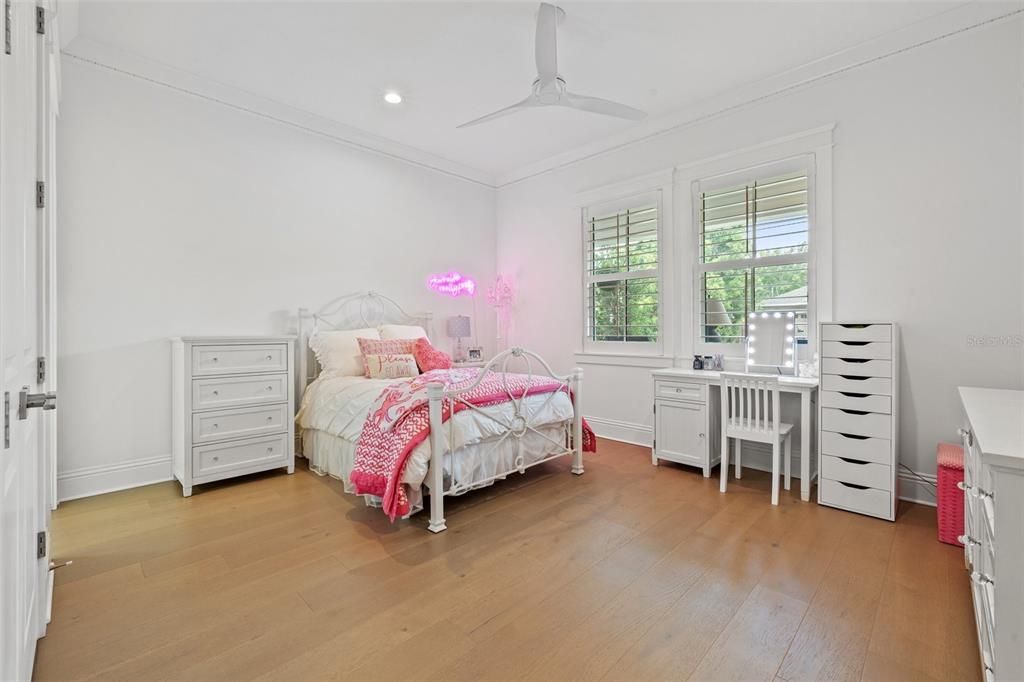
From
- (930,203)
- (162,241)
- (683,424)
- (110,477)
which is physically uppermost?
(930,203)

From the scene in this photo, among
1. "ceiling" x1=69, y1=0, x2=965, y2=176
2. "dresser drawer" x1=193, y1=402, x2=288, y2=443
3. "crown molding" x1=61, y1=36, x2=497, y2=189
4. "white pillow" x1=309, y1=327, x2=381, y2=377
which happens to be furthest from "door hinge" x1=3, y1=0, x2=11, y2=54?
"white pillow" x1=309, y1=327, x2=381, y2=377

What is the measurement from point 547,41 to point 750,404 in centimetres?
260

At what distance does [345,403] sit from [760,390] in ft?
9.15

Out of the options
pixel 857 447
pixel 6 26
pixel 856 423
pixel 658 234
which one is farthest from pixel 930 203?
pixel 6 26

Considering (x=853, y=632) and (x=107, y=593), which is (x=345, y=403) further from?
(x=853, y=632)

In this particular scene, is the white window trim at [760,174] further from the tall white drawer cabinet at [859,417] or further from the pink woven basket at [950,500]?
the pink woven basket at [950,500]

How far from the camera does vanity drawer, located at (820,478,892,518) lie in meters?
2.63

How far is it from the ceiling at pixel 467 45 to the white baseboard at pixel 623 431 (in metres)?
2.73

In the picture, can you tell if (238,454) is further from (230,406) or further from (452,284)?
(452,284)

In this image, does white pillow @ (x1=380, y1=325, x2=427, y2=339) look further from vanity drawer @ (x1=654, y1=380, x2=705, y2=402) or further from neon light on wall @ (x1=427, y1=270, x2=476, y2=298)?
vanity drawer @ (x1=654, y1=380, x2=705, y2=402)

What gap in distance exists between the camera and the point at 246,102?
3666 millimetres

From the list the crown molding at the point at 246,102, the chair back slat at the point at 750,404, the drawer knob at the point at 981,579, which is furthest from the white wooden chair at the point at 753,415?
the crown molding at the point at 246,102

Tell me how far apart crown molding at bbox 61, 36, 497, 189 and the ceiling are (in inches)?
2.2

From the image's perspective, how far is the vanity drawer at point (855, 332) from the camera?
103 inches
